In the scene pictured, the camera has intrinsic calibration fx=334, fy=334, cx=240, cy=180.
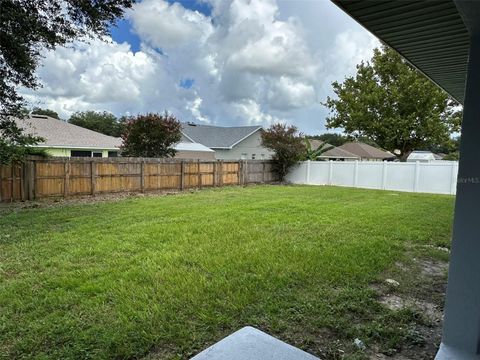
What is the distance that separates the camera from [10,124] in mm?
8023

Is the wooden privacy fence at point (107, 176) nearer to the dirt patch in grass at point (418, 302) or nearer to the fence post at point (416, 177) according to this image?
the fence post at point (416, 177)

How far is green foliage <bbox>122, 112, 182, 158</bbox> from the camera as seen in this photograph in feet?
54.2

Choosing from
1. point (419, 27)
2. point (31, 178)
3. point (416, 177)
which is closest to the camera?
point (419, 27)

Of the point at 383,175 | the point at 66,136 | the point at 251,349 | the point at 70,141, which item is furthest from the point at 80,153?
the point at 251,349

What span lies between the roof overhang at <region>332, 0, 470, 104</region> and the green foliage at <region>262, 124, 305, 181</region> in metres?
14.3

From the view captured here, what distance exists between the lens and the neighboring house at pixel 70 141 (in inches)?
673

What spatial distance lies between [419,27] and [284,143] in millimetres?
15612

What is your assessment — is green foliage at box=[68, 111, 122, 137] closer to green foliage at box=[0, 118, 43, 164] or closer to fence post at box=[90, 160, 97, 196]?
fence post at box=[90, 160, 97, 196]

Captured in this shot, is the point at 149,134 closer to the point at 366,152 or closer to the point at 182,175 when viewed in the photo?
the point at 182,175

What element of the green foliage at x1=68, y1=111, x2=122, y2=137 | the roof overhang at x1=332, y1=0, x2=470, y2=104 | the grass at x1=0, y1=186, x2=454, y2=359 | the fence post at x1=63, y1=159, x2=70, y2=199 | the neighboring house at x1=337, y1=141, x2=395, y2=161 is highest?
the green foliage at x1=68, y1=111, x2=122, y2=137

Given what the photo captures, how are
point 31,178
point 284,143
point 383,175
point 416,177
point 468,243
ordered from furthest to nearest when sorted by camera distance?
point 284,143 → point 383,175 → point 416,177 → point 31,178 → point 468,243

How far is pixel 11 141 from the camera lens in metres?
8.37

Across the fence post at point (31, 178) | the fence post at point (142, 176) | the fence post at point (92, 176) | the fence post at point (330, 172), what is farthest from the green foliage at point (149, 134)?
the fence post at point (330, 172)

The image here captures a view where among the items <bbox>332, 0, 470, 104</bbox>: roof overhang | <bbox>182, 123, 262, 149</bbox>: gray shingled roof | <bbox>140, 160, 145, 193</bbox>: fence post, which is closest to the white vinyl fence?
<bbox>182, 123, 262, 149</bbox>: gray shingled roof
